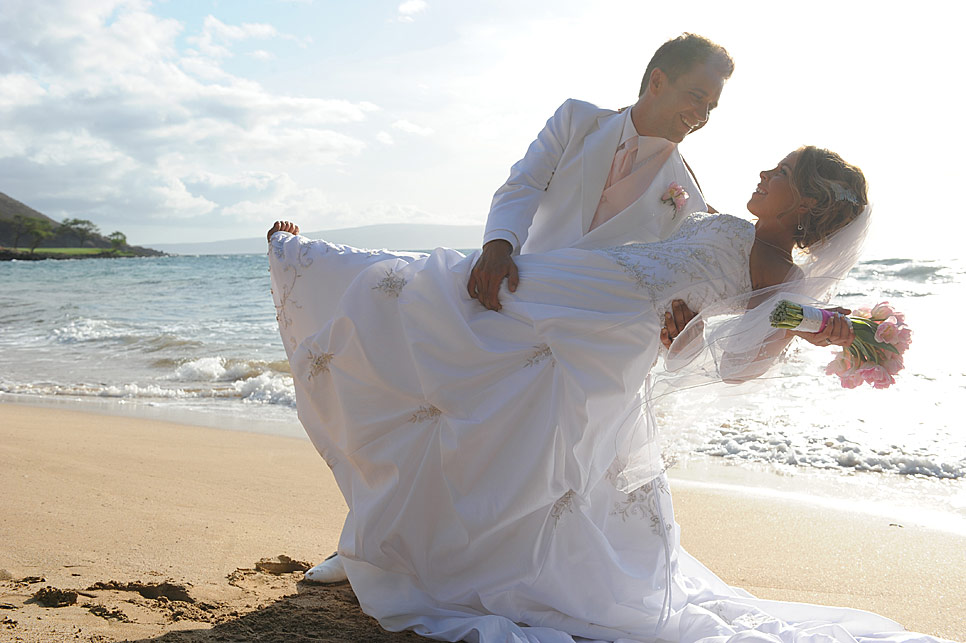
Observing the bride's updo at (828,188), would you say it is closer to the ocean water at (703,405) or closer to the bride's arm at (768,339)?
the bride's arm at (768,339)

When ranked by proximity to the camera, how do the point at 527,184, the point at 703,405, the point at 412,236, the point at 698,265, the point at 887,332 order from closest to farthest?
1. the point at 887,332
2. the point at 698,265
3. the point at 703,405
4. the point at 527,184
5. the point at 412,236

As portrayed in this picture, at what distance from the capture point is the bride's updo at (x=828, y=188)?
95.3 inches

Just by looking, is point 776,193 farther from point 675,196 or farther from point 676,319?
point 676,319

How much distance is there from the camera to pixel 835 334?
2.36 m

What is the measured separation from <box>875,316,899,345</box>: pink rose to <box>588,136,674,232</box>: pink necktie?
3.17ft

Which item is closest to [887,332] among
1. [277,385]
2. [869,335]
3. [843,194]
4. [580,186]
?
[869,335]

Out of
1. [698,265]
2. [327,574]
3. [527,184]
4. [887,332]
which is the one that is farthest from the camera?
[327,574]

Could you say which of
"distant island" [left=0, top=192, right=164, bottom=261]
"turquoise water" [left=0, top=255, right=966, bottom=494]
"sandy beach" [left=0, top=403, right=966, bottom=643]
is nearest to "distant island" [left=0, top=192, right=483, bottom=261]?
"distant island" [left=0, top=192, right=164, bottom=261]

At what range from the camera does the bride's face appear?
2.48 meters

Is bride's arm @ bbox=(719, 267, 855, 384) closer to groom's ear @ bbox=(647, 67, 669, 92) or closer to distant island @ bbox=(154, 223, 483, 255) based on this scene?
groom's ear @ bbox=(647, 67, 669, 92)

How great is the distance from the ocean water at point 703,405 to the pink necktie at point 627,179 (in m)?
0.80

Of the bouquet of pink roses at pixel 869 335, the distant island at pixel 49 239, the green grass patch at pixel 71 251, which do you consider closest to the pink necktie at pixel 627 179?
the bouquet of pink roses at pixel 869 335

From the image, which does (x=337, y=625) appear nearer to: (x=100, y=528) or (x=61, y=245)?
(x=100, y=528)

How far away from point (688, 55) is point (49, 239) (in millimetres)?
82303
